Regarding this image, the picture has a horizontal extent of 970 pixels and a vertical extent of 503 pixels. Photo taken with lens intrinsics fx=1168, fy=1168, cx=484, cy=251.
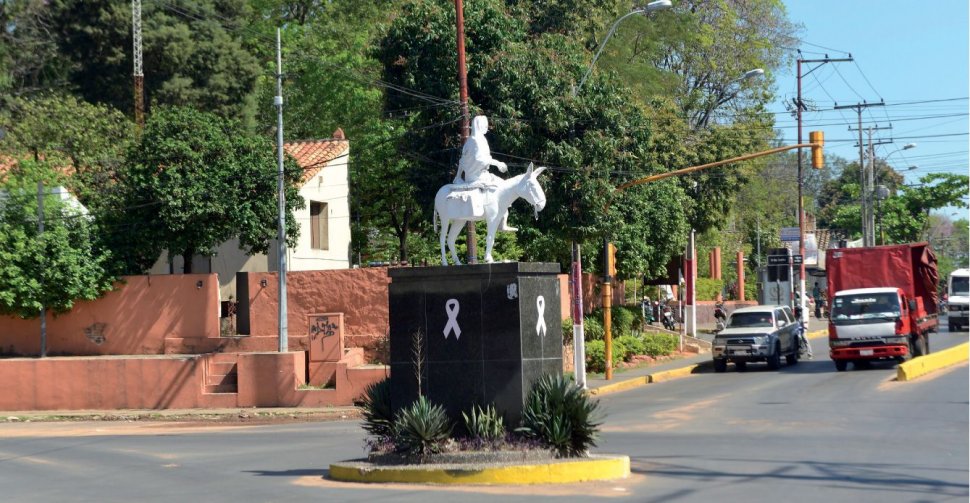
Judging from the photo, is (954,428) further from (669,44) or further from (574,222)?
(669,44)

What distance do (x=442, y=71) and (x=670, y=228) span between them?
1316cm

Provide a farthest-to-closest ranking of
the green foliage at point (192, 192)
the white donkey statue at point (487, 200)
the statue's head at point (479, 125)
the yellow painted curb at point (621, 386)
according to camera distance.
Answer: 1. the green foliage at point (192, 192)
2. the yellow painted curb at point (621, 386)
3. the statue's head at point (479, 125)
4. the white donkey statue at point (487, 200)

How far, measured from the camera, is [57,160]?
37281 millimetres

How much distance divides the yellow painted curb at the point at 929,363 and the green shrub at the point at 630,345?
10046mm

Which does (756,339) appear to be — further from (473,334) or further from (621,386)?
(473,334)

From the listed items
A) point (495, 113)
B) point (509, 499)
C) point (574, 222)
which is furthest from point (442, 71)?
point (509, 499)

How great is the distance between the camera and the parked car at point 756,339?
34.8 metres

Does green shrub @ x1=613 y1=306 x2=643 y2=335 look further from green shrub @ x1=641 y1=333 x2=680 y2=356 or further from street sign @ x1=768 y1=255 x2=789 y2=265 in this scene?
street sign @ x1=768 y1=255 x2=789 y2=265

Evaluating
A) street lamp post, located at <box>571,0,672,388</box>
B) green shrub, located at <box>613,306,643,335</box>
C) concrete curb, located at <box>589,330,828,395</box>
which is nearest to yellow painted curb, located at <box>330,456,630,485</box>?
street lamp post, located at <box>571,0,672,388</box>

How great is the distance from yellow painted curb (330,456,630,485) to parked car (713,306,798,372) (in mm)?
21542

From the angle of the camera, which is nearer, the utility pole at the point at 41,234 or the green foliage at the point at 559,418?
the green foliage at the point at 559,418

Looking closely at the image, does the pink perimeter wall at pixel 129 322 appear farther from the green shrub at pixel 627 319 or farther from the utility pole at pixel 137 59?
the green shrub at pixel 627 319

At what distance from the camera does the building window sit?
4031cm

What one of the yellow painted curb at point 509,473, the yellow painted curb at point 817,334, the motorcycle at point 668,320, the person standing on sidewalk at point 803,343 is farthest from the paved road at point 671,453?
the yellow painted curb at point 817,334
